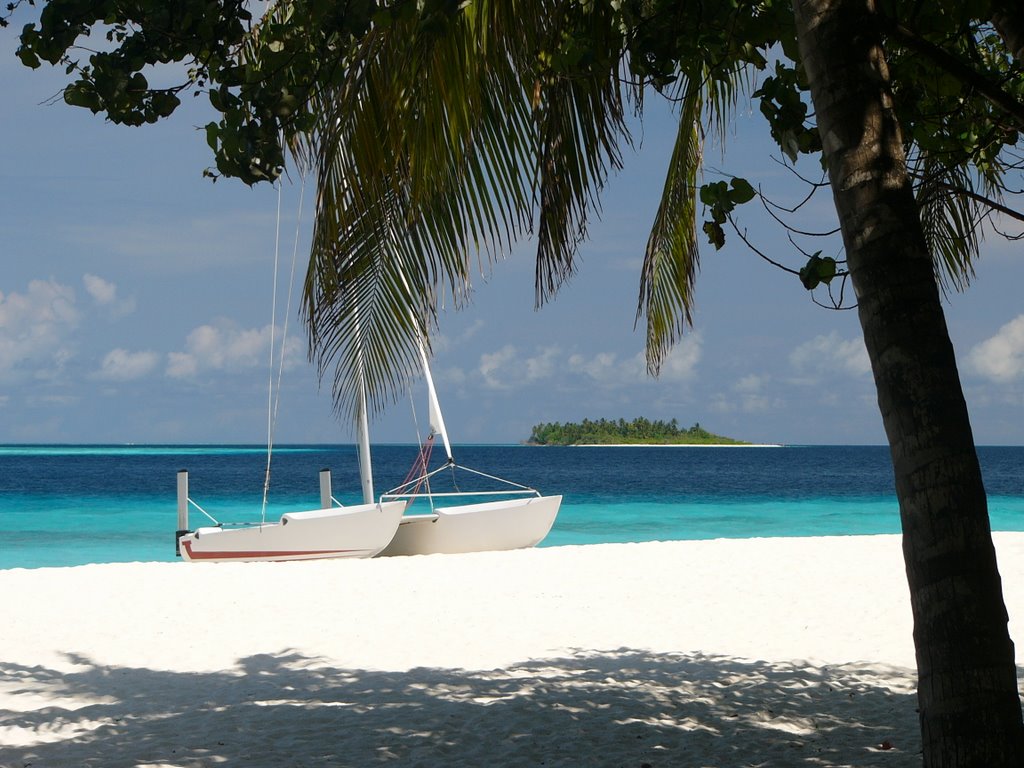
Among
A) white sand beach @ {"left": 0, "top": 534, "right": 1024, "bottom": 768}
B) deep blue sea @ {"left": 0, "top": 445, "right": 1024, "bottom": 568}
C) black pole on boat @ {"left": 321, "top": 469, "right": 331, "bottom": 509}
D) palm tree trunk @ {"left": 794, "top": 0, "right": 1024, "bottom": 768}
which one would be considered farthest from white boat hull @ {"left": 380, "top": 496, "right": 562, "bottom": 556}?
palm tree trunk @ {"left": 794, "top": 0, "right": 1024, "bottom": 768}

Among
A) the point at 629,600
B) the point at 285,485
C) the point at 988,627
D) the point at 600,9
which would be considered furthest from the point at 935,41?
the point at 285,485

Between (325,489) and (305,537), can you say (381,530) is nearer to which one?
(305,537)

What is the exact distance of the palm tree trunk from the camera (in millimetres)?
2307

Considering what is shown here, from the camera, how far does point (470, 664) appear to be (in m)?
6.54

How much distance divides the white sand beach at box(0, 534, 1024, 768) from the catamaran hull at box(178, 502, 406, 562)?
1667 millimetres

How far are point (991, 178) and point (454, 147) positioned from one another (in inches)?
121

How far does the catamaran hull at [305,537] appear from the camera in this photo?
13.5 metres

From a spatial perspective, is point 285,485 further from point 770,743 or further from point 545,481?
point 770,743

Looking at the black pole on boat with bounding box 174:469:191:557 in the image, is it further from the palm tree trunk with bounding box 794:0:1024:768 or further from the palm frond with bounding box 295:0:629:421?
the palm tree trunk with bounding box 794:0:1024:768

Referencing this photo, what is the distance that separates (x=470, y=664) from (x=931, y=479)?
15.3 ft

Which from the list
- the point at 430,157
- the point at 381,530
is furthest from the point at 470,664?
the point at 381,530

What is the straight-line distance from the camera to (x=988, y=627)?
90.8 inches

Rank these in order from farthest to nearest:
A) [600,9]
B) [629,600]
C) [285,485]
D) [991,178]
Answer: [285,485]
[629,600]
[991,178]
[600,9]

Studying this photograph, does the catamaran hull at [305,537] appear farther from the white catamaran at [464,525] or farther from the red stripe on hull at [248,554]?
the white catamaran at [464,525]
